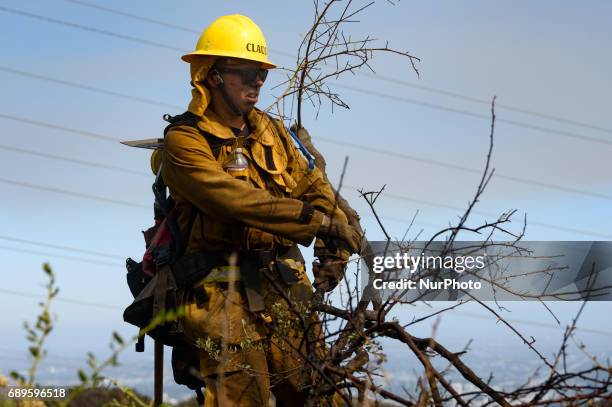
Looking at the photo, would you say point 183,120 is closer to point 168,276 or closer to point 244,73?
point 244,73

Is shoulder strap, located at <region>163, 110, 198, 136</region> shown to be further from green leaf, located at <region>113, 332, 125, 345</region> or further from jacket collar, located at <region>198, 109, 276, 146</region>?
green leaf, located at <region>113, 332, 125, 345</region>

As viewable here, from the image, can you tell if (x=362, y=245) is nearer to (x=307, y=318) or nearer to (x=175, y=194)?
(x=307, y=318)

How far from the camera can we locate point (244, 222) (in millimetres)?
5836

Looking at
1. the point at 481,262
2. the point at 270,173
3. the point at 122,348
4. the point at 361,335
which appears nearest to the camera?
the point at 122,348

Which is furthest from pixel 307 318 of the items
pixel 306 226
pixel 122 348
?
pixel 122 348

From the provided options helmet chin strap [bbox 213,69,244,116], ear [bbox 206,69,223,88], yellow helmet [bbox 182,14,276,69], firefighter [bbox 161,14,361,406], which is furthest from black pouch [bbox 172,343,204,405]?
yellow helmet [bbox 182,14,276,69]

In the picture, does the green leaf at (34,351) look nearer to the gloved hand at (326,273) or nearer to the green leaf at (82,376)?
the green leaf at (82,376)

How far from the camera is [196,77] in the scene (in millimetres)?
6375

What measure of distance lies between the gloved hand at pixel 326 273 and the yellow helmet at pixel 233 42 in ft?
4.33

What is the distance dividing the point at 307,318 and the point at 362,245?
69cm

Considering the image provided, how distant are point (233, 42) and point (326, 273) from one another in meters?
1.59

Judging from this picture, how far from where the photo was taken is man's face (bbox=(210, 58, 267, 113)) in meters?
6.31

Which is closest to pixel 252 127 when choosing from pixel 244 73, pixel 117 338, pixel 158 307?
pixel 244 73

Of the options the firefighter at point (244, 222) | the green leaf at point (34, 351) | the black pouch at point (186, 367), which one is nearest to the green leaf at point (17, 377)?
the green leaf at point (34, 351)
